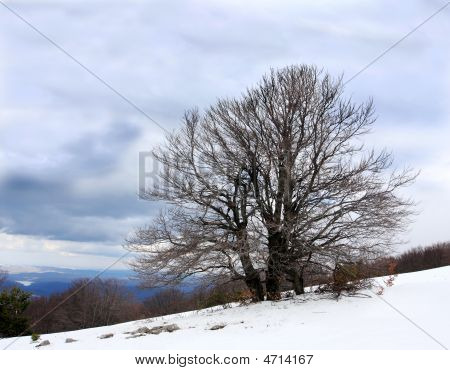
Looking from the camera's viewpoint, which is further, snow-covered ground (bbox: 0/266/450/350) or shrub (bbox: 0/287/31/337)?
shrub (bbox: 0/287/31/337)

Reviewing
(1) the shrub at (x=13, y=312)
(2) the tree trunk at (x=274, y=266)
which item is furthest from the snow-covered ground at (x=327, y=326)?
(1) the shrub at (x=13, y=312)


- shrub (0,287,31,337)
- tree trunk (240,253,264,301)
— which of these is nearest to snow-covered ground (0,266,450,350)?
tree trunk (240,253,264,301)

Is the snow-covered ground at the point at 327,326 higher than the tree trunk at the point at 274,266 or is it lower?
lower

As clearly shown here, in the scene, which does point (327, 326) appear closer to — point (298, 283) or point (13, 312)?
point (298, 283)

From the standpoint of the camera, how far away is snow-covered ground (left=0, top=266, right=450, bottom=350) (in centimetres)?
891

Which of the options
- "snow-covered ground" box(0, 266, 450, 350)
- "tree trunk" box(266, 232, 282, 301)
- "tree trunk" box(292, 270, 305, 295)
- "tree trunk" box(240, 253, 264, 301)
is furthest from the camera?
"tree trunk" box(292, 270, 305, 295)

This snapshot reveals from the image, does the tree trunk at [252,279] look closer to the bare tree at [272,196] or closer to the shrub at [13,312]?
the bare tree at [272,196]

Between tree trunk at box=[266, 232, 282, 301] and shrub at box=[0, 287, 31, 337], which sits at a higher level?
tree trunk at box=[266, 232, 282, 301]

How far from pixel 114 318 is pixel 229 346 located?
232 ft

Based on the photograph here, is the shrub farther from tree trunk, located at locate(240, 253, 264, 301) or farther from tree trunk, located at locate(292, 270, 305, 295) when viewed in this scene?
tree trunk, located at locate(292, 270, 305, 295)

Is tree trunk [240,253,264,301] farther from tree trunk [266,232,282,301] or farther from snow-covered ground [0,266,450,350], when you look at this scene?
snow-covered ground [0,266,450,350]

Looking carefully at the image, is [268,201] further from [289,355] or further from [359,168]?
[289,355]

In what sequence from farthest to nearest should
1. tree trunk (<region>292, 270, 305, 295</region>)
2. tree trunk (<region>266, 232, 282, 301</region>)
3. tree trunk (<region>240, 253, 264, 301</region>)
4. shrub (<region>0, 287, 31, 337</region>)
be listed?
shrub (<region>0, 287, 31, 337</region>)
tree trunk (<region>292, 270, 305, 295</region>)
tree trunk (<region>240, 253, 264, 301</region>)
tree trunk (<region>266, 232, 282, 301</region>)

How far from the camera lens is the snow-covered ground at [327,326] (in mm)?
8914
